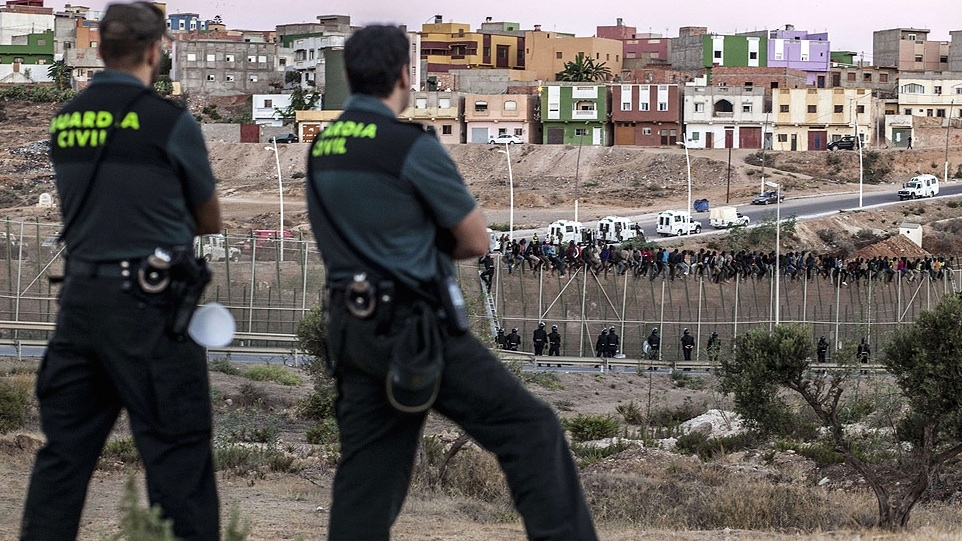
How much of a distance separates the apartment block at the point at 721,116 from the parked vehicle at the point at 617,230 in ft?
116

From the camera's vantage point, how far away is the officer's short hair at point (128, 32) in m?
4.09

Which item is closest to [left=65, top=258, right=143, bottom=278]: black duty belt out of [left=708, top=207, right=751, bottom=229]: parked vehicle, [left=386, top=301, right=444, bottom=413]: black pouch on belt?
[left=386, top=301, right=444, bottom=413]: black pouch on belt

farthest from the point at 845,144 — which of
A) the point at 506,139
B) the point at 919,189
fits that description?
the point at 506,139

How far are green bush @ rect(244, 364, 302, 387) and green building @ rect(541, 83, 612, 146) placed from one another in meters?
64.1

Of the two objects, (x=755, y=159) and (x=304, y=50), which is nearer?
(x=755, y=159)

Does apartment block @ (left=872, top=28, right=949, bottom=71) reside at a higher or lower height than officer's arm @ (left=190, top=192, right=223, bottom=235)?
higher

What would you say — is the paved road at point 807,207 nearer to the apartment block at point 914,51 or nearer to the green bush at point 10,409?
the green bush at point 10,409

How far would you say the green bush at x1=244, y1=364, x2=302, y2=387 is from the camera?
84.9 ft

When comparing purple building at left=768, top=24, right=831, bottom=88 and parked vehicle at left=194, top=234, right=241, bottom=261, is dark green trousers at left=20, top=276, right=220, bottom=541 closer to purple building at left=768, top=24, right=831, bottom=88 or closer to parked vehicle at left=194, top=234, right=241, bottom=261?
parked vehicle at left=194, top=234, right=241, bottom=261

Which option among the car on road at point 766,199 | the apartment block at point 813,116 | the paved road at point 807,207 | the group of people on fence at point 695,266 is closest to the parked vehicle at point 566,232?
the paved road at point 807,207

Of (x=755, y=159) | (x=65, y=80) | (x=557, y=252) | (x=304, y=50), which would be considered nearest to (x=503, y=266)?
(x=557, y=252)

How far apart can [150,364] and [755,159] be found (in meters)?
77.5

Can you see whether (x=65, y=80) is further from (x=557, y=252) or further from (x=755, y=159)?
(x=557, y=252)

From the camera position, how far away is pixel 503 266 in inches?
1438
